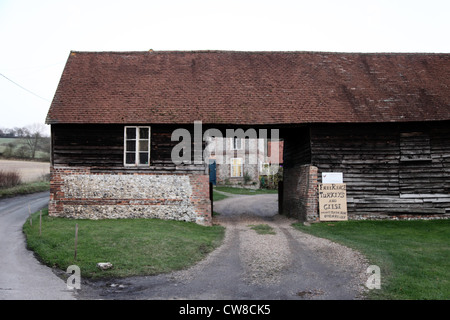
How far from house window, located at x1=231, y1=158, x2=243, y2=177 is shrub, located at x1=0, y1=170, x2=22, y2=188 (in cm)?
2043

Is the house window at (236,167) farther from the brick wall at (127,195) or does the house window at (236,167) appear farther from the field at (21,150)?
the field at (21,150)

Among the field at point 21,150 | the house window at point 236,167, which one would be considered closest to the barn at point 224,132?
the house window at point 236,167

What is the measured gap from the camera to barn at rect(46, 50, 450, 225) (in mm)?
16375

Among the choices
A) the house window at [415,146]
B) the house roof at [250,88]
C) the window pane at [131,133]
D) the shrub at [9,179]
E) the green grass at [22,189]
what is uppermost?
the house roof at [250,88]

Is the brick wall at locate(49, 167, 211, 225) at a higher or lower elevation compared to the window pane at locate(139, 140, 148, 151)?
lower

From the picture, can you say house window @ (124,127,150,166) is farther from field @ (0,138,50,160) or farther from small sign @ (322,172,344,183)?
field @ (0,138,50,160)

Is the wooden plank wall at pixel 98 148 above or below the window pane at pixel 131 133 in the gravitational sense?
below

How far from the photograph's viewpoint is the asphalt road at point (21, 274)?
730cm

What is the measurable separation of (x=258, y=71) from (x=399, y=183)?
8.85 m

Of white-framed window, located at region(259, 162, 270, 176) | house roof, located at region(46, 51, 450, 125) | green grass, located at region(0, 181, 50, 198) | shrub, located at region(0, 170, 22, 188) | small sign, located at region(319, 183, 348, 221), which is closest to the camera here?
small sign, located at region(319, 183, 348, 221)

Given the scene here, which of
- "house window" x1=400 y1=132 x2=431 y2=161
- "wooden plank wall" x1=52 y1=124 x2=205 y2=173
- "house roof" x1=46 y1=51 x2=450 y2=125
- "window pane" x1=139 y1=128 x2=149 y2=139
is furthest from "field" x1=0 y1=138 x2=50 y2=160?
"house window" x1=400 y1=132 x2=431 y2=161

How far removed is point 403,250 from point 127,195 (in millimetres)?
10874

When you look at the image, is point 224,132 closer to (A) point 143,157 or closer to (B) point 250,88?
(B) point 250,88

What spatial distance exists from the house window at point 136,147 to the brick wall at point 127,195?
702 millimetres
